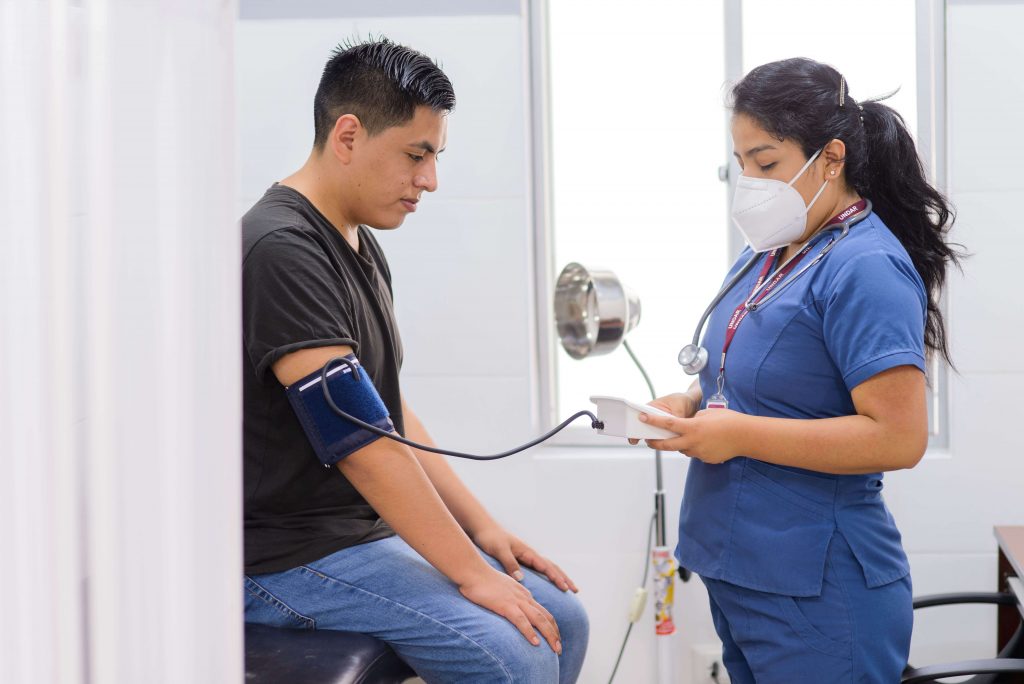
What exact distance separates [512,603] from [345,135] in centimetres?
76

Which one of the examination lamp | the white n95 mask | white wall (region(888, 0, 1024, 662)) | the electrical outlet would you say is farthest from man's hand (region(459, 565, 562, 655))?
white wall (region(888, 0, 1024, 662))

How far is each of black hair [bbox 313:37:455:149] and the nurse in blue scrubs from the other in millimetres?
479

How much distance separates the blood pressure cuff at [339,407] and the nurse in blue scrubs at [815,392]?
41 cm

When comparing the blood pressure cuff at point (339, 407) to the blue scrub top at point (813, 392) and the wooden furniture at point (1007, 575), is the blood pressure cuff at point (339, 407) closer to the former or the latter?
the blue scrub top at point (813, 392)

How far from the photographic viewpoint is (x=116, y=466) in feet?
1.91

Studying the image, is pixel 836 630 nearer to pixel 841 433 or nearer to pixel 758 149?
pixel 841 433

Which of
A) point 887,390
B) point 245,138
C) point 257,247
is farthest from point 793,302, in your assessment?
point 245,138

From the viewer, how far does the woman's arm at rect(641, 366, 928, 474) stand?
1325 mm

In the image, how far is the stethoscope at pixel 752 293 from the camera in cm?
144

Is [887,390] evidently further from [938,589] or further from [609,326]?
[938,589]

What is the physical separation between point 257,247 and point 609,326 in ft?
1.65

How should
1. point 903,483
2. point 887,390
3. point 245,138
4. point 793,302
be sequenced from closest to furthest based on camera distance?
point 887,390
point 793,302
point 903,483
point 245,138

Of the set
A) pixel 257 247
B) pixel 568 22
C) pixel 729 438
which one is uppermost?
pixel 568 22

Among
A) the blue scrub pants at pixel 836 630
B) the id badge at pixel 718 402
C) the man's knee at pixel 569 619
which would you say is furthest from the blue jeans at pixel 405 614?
the id badge at pixel 718 402
